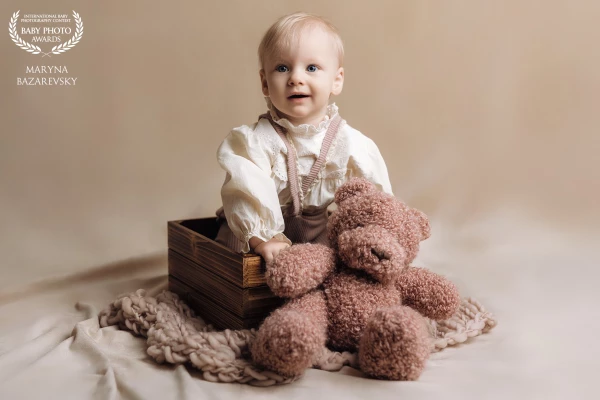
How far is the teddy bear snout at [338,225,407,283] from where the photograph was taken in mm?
1252

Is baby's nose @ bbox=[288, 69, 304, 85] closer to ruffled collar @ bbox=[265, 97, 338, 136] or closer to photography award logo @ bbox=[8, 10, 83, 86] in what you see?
ruffled collar @ bbox=[265, 97, 338, 136]

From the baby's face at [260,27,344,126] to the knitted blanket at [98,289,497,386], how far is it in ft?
1.65

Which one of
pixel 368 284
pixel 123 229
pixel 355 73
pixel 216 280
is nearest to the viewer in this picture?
pixel 368 284

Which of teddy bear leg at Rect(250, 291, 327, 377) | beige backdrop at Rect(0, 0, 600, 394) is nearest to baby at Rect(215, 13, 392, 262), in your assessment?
teddy bear leg at Rect(250, 291, 327, 377)

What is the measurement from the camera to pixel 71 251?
205 cm

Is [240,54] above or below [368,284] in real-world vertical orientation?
above

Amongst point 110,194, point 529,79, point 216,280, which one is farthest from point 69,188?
point 529,79

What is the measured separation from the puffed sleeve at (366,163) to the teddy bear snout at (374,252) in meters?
0.34

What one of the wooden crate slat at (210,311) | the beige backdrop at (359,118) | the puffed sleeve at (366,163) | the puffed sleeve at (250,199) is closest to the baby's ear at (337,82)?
the puffed sleeve at (366,163)

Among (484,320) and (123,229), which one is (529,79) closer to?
(484,320)

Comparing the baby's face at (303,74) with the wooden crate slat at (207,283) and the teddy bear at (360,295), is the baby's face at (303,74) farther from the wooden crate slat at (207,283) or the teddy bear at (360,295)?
the wooden crate slat at (207,283)

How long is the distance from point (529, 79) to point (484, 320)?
1144 millimetres

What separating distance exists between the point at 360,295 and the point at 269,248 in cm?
21

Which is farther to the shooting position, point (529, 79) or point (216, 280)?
point (529, 79)
